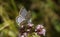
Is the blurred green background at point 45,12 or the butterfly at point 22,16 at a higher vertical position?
the blurred green background at point 45,12

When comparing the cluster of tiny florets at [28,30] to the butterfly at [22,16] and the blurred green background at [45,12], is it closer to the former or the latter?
the butterfly at [22,16]

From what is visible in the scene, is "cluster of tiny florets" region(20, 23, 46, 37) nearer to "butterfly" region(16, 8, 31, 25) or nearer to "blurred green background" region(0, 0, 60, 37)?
"butterfly" region(16, 8, 31, 25)

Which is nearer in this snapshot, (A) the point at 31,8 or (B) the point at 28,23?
(B) the point at 28,23

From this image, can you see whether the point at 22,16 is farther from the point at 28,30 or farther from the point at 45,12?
the point at 45,12

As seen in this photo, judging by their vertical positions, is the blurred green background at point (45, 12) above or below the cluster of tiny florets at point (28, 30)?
above

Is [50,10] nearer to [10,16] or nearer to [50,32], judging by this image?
[50,32]

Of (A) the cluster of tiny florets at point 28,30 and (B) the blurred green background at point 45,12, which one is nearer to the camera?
(A) the cluster of tiny florets at point 28,30

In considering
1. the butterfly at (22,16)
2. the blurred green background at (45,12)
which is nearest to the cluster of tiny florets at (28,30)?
the butterfly at (22,16)

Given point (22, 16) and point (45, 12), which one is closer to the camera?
point (22, 16)

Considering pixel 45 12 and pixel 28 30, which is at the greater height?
pixel 45 12

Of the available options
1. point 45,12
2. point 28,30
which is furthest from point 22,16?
point 45,12

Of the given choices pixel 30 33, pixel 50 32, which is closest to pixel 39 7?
pixel 50 32
